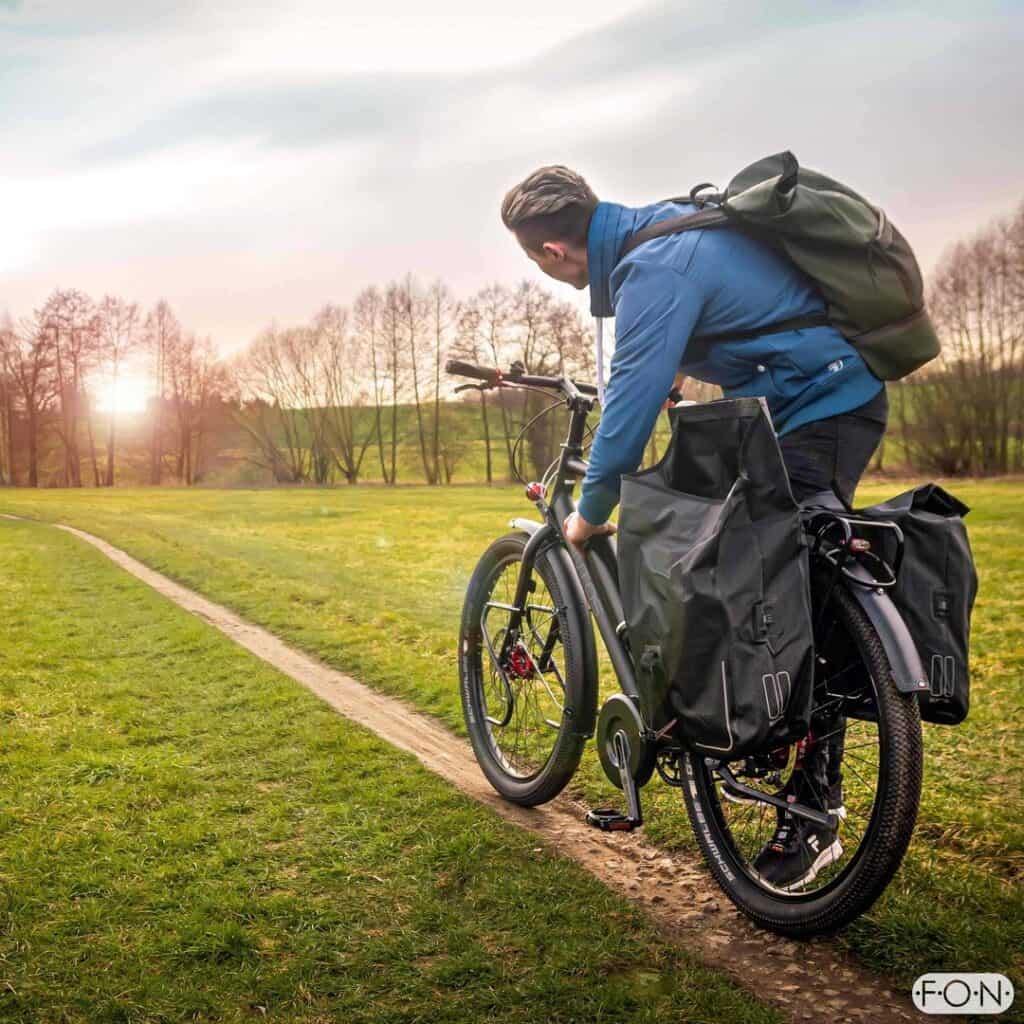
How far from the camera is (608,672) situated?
7102 mm

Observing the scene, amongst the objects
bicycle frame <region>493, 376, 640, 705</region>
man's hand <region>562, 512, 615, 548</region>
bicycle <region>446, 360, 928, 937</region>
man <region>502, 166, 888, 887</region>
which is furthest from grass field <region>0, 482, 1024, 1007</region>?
man's hand <region>562, 512, 615, 548</region>

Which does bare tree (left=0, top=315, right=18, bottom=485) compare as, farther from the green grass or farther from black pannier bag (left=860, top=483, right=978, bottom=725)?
black pannier bag (left=860, top=483, right=978, bottom=725)

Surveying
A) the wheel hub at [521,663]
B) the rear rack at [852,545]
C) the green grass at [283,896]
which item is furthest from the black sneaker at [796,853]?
the wheel hub at [521,663]

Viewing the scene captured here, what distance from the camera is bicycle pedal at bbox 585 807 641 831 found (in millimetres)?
3359

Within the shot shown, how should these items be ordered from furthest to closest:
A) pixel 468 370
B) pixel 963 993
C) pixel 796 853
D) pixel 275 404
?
pixel 275 404, pixel 468 370, pixel 796 853, pixel 963 993

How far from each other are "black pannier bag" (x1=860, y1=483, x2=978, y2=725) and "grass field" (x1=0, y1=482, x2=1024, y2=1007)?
0.67 m

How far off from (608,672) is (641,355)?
442cm

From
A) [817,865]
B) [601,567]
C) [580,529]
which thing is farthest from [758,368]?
[817,865]

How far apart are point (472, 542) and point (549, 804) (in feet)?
47.8

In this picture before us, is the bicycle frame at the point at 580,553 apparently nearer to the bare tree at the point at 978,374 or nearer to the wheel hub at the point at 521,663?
the wheel hub at the point at 521,663

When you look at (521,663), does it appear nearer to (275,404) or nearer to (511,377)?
(511,377)

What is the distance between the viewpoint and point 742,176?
305cm

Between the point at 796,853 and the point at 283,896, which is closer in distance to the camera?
the point at 796,853

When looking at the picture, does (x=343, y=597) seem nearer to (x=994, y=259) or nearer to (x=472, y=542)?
(x=472, y=542)
